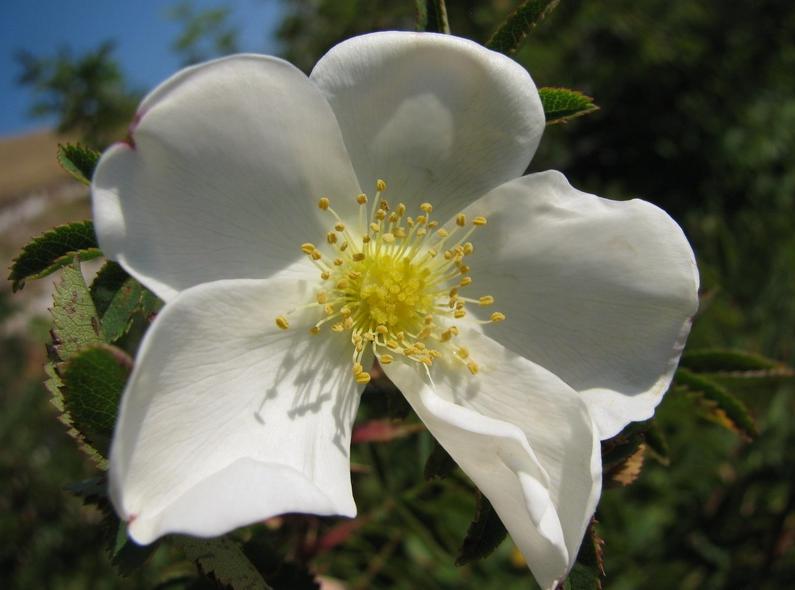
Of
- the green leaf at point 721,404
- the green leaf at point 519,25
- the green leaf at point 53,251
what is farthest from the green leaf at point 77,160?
the green leaf at point 721,404

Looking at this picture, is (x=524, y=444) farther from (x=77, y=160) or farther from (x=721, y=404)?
(x=77, y=160)

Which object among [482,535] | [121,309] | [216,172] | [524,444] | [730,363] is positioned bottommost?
[730,363]

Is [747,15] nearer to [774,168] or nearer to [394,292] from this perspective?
[774,168]

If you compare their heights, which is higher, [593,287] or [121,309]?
[121,309]

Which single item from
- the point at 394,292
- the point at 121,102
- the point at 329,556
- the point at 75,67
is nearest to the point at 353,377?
the point at 394,292

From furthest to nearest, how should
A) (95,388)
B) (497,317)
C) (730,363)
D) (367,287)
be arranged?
1. (730,363)
2. (367,287)
3. (497,317)
4. (95,388)

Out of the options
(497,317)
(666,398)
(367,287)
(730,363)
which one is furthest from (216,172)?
(730,363)

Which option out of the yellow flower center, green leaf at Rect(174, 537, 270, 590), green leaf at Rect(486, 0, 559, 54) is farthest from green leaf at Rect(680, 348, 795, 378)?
green leaf at Rect(174, 537, 270, 590)
